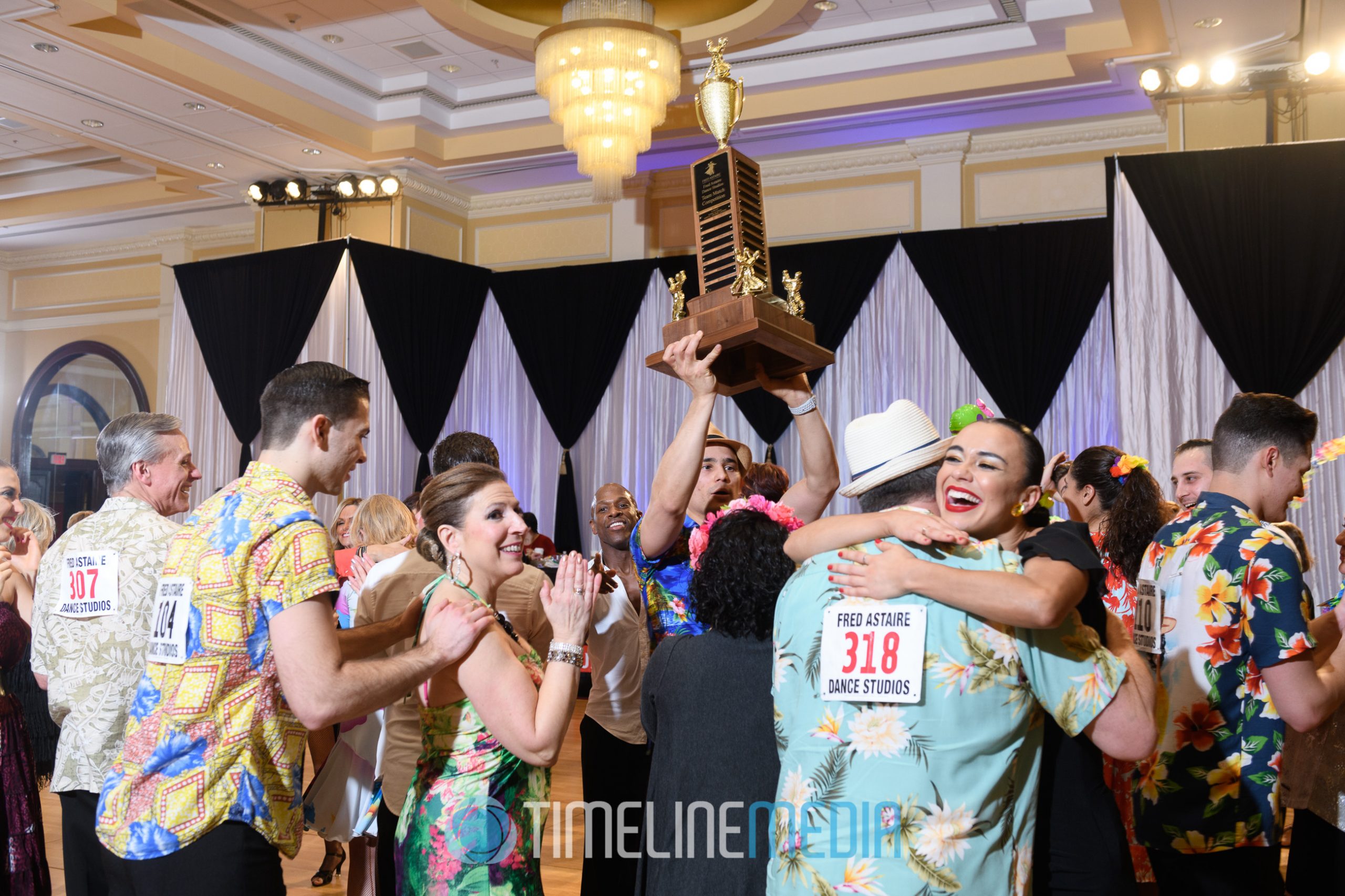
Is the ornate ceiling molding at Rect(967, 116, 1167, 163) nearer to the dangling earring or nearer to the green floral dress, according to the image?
the dangling earring

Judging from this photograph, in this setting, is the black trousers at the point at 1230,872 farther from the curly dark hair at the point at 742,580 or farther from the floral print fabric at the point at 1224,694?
the curly dark hair at the point at 742,580

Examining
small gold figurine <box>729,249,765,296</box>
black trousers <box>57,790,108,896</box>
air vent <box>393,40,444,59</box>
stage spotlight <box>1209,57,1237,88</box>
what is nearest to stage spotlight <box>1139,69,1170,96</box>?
stage spotlight <box>1209,57,1237,88</box>

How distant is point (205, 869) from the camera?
1.90m

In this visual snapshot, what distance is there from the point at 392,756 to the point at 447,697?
2.59 feet

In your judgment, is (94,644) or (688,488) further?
(94,644)

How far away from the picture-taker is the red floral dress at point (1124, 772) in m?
2.70

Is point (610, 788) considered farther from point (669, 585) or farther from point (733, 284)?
point (733, 284)

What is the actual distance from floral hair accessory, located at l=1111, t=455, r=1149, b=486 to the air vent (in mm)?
6102

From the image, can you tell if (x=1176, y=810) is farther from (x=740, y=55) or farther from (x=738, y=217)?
(x=740, y=55)

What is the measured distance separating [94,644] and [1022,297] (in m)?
6.82

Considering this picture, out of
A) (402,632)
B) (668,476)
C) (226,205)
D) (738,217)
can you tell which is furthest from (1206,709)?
(226,205)

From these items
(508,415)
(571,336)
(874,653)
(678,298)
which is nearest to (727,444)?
(678,298)

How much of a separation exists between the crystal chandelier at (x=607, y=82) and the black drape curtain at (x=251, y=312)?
3.32 meters

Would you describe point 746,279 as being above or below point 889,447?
above
